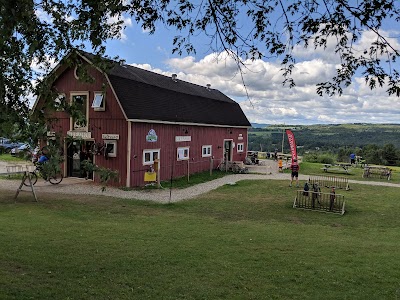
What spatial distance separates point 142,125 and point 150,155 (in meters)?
1.91

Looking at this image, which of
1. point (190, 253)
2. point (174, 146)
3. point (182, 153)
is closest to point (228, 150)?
point (182, 153)

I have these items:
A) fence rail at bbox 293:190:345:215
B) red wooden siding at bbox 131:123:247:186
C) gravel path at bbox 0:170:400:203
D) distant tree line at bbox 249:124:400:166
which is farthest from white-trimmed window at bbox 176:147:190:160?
fence rail at bbox 293:190:345:215

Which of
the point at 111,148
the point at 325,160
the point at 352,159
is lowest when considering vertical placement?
the point at 325,160

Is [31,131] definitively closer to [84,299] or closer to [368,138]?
[84,299]

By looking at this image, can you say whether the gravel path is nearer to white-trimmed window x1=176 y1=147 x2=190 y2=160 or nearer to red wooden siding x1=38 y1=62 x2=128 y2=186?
red wooden siding x1=38 y1=62 x2=128 y2=186

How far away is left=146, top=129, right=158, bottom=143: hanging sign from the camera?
2110 cm

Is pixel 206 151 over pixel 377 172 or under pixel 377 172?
over

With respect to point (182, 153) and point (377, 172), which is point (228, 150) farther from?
point (377, 172)

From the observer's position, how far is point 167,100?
24.3 m

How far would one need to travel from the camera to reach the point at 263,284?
6355 mm

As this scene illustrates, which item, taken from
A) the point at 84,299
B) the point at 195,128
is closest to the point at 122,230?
the point at 84,299

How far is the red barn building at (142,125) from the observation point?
65.0ft

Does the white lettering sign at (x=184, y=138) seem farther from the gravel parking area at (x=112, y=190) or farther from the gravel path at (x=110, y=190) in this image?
the gravel path at (x=110, y=190)

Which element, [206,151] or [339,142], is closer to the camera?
[206,151]
